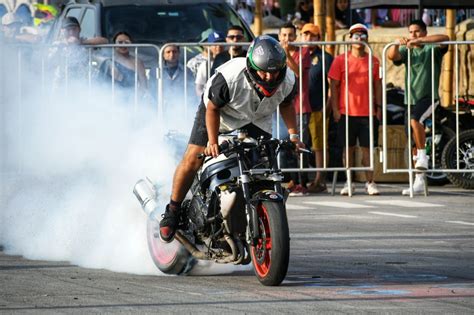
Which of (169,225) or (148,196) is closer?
(169,225)

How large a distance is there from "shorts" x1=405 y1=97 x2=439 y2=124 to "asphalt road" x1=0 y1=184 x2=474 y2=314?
3.57 metres

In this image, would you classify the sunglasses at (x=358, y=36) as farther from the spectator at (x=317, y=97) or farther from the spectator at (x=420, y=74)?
the spectator at (x=317, y=97)

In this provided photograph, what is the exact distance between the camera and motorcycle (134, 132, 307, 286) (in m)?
8.90

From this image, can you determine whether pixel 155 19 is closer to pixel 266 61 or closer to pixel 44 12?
pixel 44 12

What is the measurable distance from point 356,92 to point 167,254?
7.28 meters

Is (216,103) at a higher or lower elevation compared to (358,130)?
higher

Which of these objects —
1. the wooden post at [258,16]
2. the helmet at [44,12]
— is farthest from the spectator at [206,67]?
the helmet at [44,12]

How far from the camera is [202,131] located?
9.68m

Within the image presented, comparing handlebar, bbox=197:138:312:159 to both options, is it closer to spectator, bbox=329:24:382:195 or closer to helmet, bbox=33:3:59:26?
spectator, bbox=329:24:382:195

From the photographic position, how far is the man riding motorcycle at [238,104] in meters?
9.23

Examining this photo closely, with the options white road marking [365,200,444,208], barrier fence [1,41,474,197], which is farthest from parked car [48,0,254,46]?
white road marking [365,200,444,208]

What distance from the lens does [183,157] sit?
32.1 ft

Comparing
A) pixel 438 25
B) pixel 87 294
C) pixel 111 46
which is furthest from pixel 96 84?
pixel 438 25

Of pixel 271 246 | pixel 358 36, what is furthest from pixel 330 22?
pixel 271 246
